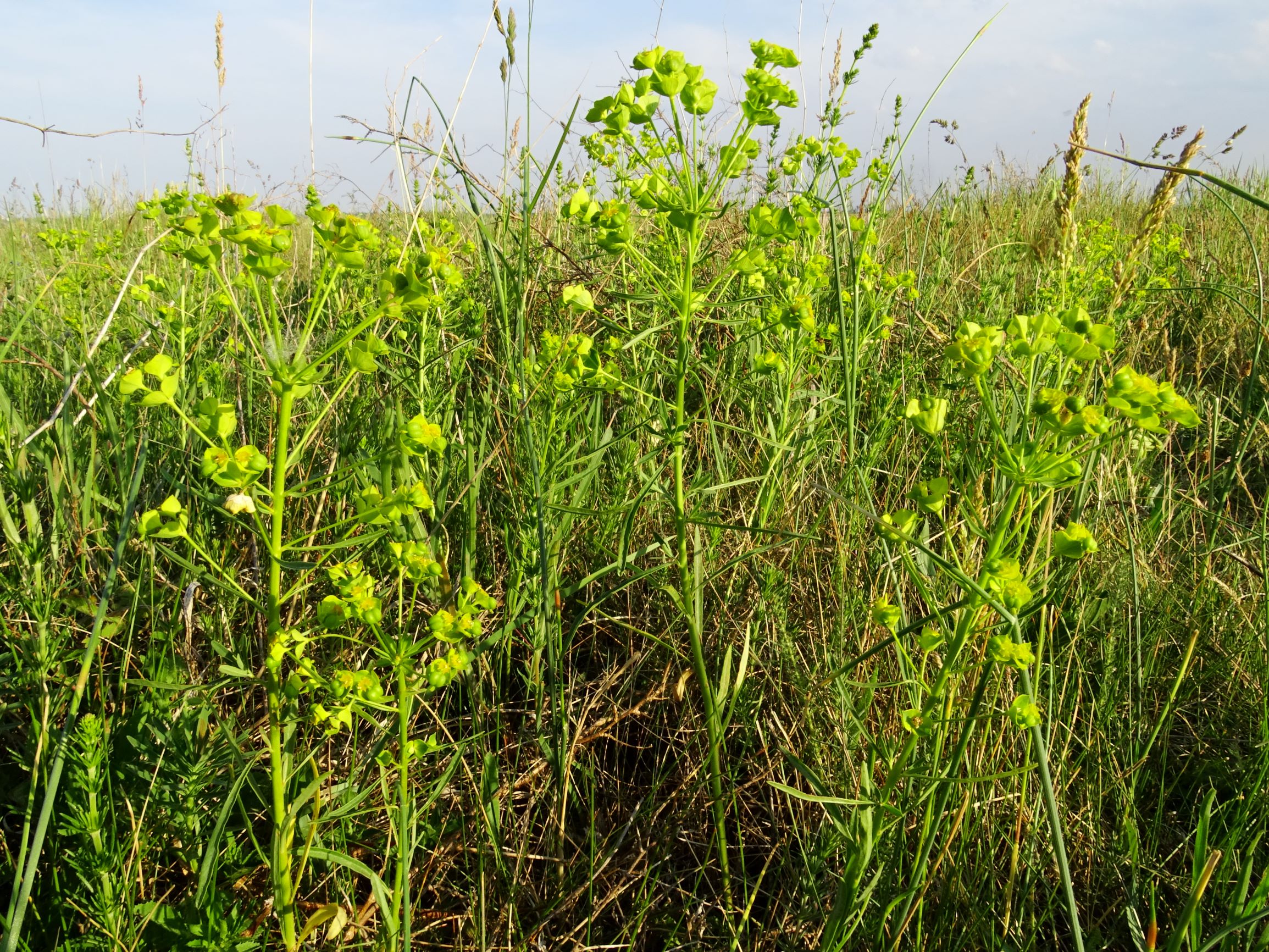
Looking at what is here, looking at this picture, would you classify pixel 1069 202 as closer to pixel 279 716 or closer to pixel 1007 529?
pixel 1007 529

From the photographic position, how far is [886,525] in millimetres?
1049

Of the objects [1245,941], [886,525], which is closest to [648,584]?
[886,525]

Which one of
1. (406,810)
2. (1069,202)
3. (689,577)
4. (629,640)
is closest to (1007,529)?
(689,577)

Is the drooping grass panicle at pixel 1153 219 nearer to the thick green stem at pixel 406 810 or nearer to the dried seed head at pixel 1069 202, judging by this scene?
the dried seed head at pixel 1069 202

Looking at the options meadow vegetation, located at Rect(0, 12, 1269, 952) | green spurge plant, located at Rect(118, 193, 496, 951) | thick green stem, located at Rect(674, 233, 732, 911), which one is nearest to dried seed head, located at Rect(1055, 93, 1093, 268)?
meadow vegetation, located at Rect(0, 12, 1269, 952)

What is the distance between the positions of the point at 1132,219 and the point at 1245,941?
19.9 feet

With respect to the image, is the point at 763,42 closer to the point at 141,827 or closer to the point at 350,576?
the point at 350,576

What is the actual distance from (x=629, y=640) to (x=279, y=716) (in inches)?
37.9

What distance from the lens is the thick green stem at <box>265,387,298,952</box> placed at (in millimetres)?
1122

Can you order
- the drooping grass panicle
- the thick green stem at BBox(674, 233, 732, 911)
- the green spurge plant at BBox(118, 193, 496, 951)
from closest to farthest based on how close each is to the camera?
the green spurge plant at BBox(118, 193, 496, 951) < the thick green stem at BBox(674, 233, 732, 911) < the drooping grass panicle

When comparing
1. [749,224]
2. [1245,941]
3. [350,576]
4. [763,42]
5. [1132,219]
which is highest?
[1132,219]

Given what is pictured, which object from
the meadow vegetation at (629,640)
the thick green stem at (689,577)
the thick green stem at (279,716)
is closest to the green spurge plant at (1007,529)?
the meadow vegetation at (629,640)

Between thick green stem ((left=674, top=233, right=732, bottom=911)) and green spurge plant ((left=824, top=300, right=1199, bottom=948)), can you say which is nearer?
green spurge plant ((left=824, top=300, right=1199, bottom=948))

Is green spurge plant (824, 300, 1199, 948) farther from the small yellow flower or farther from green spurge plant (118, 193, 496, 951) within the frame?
the small yellow flower
